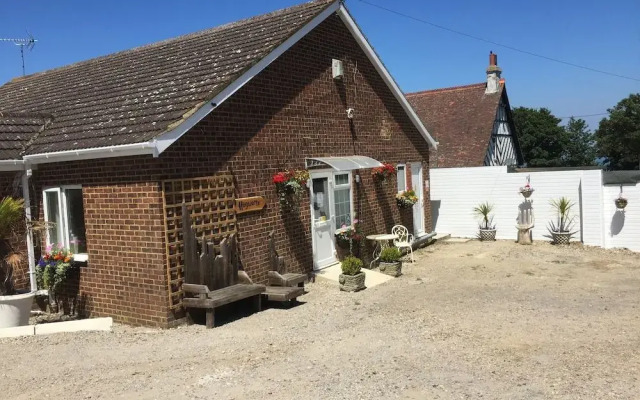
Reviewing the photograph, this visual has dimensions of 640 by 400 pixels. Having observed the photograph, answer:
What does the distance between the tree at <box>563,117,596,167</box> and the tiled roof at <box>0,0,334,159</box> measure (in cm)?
3582

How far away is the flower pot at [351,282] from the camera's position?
10523 millimetres

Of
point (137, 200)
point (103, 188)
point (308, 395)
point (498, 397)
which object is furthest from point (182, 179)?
point (498, 397)

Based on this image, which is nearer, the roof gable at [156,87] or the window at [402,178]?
the roof gable at [156,87]

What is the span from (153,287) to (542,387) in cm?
560

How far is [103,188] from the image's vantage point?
28.1ft

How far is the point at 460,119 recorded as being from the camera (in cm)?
2447

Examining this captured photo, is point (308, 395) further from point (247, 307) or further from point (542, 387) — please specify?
point (247, 307)

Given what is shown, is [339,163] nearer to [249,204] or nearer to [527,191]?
[249,204]

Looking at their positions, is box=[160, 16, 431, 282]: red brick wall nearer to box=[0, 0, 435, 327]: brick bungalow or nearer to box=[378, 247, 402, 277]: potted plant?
box=[0, 0, 435, 327]: brick bungalow

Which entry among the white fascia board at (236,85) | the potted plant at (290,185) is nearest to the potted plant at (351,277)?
the potted plant at (290,185)

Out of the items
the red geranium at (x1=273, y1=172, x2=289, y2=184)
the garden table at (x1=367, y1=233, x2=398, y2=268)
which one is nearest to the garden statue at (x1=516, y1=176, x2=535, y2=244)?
the garden table at (x1=367, y1=233, x2=398, y2=268)

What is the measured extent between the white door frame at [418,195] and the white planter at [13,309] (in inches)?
433

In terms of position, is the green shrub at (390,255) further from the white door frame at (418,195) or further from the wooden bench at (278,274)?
the white door frame at (418,195)

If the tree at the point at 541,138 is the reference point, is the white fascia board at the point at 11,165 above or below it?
below
